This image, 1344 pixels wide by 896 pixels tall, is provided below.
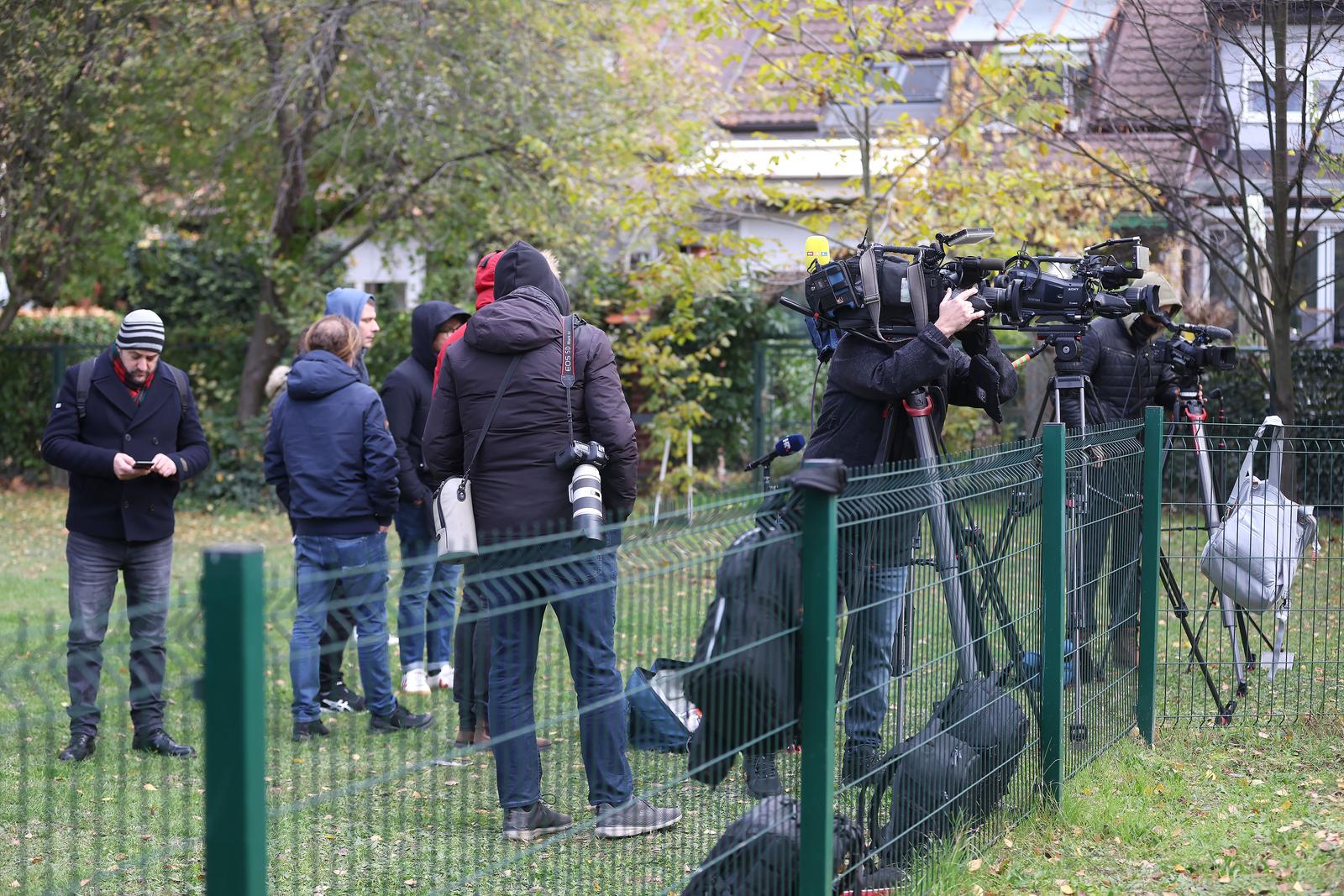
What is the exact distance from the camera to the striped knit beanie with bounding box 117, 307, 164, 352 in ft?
19.3

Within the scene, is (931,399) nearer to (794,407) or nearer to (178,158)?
(794,407)

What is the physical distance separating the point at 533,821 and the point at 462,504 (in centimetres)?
127

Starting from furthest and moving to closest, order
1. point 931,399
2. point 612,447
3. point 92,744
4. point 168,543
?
1. point 168,543
2. point 931,399
3. point 612,447
4. point 92,744

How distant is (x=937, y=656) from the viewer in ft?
13.1

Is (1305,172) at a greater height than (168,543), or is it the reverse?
(1305,172)

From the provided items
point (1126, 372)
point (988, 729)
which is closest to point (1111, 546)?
point (988, 729)

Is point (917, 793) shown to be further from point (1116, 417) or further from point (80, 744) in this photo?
point (1116, 417)

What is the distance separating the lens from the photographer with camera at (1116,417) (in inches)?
207

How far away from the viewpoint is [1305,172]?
374 inches

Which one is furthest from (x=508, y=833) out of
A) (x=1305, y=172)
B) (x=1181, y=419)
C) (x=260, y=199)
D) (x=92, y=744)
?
(x=260, y=199)

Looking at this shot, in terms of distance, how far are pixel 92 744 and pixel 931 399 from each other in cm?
308

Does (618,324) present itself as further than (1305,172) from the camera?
Yes

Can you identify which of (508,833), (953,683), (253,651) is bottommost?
(508,833)

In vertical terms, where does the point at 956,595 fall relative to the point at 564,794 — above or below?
above
